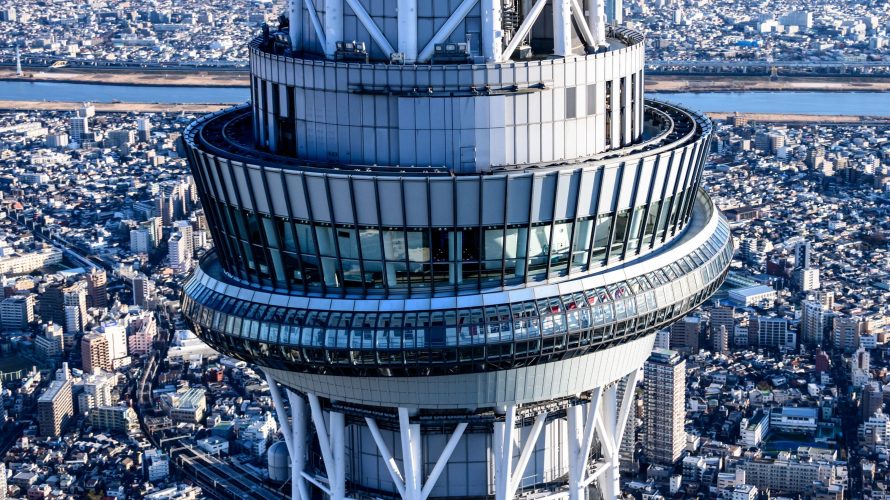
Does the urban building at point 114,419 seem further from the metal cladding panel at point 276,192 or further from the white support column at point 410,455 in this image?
the metal cladding panel at point 276,192

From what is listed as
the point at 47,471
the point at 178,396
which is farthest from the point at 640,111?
the point at 178,396

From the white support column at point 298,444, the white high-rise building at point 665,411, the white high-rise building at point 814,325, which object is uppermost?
the white support column at point 298,444

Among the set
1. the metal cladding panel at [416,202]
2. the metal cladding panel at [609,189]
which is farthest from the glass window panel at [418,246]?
the metal cladding panel at [609,189]

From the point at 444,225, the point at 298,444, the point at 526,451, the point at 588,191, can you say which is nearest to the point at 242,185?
the point at 444,225

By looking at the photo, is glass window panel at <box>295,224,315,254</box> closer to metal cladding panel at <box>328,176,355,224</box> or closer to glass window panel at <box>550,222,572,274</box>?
metal cladding panel at <box>328,176,355,224</box>

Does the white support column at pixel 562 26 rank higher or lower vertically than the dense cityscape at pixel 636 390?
higher

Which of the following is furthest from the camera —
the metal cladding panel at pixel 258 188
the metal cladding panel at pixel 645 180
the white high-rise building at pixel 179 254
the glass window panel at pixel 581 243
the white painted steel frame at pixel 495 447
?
the white high-rise building at pixel 179 254

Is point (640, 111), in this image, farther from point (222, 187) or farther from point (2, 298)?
point (2, 298)
